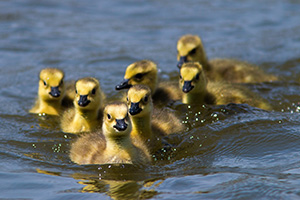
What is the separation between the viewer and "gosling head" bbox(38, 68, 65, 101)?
23.6ft

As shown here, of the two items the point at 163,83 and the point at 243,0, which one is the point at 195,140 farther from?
the point at 243,0

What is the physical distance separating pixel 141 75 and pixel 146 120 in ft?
4.20

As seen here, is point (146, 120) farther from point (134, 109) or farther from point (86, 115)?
point (86, 115)

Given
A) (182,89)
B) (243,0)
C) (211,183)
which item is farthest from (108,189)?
(243,0)

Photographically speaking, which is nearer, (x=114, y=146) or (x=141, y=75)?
(x=114, y=146)

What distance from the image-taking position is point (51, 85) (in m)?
7.22

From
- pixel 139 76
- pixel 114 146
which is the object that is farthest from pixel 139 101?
pixel 139 76

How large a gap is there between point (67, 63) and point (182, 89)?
3.81m

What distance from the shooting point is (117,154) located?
551cm

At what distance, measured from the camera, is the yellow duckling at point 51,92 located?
7.21 meters

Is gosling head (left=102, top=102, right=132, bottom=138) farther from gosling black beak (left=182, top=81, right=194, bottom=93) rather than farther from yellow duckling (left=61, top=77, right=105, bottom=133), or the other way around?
gosling black beak (left=182, top=81, right=194, bottom=93)

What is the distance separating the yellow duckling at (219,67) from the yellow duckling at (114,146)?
2.87m

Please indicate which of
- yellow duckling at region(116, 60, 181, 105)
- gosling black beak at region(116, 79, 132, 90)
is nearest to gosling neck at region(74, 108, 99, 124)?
gosling black beak at region(116, 79, 132, 90)

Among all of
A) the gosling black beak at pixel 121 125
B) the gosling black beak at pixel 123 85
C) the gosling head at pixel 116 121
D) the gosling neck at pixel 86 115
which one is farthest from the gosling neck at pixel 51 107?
the gosling black beak at pixel 121 125
